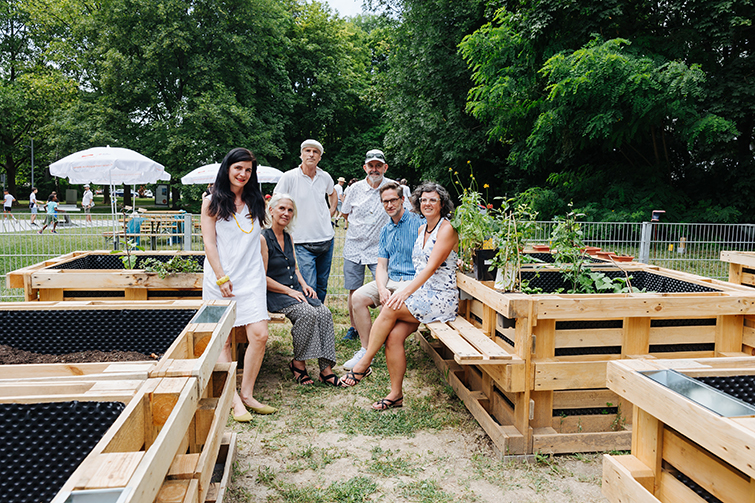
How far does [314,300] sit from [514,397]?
211 centimetres

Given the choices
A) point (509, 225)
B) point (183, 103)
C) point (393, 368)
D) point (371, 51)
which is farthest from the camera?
point (371, 51)

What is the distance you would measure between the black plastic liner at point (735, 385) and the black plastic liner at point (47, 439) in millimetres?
2130

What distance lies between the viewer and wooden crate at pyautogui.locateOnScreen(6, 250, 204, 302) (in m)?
4.16

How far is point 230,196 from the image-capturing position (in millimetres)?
3924

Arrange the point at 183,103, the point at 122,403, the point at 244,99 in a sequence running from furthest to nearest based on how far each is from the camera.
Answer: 1. the point at 244,99
2. the point at 183,103
3. the point at 122,403

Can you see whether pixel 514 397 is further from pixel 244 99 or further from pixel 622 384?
pixel 244 99

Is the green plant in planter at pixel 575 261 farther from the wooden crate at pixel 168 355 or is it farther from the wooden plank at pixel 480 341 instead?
the wooden crate at pixel 168 355

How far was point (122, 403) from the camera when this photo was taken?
165 cm

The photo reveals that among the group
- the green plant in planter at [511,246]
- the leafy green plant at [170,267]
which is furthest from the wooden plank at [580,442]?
the leafy green plant at [170,267]

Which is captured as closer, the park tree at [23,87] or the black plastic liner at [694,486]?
the black plastic liner at [694,486]

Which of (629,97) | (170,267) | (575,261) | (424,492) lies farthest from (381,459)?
(629,97)

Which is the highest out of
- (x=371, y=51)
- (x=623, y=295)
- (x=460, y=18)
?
(x=371, y=51)

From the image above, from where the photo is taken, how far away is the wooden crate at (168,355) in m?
1.86

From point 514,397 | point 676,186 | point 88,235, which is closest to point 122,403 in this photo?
point 514,397
